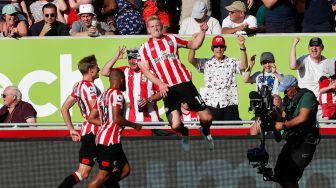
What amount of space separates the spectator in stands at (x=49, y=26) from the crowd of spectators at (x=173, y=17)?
0.01 metres

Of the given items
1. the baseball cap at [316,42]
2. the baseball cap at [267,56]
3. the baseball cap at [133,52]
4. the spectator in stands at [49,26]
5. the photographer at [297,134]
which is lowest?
the photographer at [297,134]

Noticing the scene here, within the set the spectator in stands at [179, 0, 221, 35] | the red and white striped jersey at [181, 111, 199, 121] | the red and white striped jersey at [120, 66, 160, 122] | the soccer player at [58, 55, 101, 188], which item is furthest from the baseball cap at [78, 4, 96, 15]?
the red and white striped jersey at [181, 111, 199, 121]

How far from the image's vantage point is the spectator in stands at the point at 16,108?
17781mm

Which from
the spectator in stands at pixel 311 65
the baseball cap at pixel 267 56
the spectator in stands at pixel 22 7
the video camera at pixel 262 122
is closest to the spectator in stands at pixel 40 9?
the spectator in stands at pixel 22 7

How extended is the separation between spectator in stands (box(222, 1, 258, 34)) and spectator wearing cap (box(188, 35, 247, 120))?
644 millimetres

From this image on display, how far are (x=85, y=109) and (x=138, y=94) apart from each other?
3.59 feet

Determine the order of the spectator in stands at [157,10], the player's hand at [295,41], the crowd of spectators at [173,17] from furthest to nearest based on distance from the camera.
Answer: the spectator in stands at [157,10], the crowd of spectators at [173,17], the player's hand at [295,41]

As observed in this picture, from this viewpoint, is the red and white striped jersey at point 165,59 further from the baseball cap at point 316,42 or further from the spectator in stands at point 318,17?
the spectator in stands at point 318,17

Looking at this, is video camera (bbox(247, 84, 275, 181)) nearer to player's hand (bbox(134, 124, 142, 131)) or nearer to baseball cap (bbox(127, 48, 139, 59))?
player's hand (bbox(134, 124, 142, 131))

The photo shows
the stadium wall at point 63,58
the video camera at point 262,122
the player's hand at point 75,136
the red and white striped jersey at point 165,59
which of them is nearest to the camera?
the video camera at point 262,122

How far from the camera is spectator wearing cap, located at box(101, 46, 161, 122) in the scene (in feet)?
57.7

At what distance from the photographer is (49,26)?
61.8ft

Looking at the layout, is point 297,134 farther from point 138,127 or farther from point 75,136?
point 75,136

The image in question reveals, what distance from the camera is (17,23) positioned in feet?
61.6
